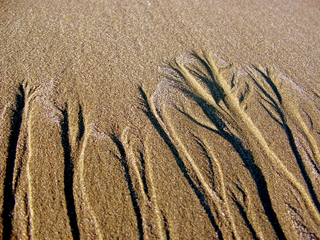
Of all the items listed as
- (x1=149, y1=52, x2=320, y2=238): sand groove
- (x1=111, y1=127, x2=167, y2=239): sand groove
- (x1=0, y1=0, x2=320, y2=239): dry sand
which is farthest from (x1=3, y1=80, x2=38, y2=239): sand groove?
(x1=149, y1=52, x2=320, y2=238): sand groove

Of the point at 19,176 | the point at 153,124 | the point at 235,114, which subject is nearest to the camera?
the point at 19,176

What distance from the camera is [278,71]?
93.8 inches

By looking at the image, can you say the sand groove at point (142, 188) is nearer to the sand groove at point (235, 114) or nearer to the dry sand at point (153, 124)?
the dry sand at point (153, 124)

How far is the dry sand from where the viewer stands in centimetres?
139

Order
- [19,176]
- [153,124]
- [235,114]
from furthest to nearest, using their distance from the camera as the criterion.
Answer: [235,114] < [153,124] < [19,176]

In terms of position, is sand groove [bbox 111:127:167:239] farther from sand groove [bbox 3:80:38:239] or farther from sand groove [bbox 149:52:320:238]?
sand groove [bbox 3:80:38:239]

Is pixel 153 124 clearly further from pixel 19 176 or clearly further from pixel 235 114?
pixel 19 176

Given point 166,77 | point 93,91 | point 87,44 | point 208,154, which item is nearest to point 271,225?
point 208,154

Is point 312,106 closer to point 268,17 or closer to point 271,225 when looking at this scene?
point 271,225

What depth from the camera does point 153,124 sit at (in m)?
1.80

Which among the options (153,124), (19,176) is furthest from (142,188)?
(19,176)

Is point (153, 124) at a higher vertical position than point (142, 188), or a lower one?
higher

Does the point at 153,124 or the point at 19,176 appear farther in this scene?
the point at 153,124

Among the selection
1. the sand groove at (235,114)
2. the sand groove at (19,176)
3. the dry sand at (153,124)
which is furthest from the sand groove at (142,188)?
the sand groove at (19,176)
